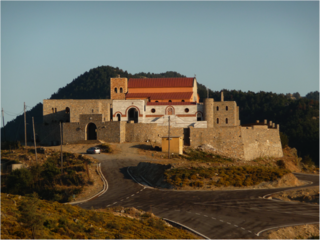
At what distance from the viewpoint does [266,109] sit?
5497 inches

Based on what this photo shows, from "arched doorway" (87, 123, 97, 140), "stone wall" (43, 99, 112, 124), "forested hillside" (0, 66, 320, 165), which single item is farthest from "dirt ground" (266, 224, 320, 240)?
"forested hillside" (0, 66, 320, 165)

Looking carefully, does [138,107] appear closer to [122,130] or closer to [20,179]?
[122,130]

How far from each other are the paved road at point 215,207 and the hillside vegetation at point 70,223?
2.92 metres

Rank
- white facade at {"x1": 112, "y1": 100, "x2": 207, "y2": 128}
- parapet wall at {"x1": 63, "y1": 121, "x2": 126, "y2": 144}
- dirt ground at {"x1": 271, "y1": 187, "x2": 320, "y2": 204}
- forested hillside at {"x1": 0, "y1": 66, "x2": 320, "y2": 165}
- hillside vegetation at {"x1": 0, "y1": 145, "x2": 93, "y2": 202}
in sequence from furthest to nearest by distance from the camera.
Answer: forested hillside at {"x1": 0, "y1": 66, "x2": 320, "y2": 165}
white facade at {"x1": 112, "y1": 100, "x2": 207, "y2": 128}
parapet wall at {"x1": 63, "y1": 121, "x2": 126, "y2": 144}
hillside vegetation at {"x1": 0, "y1": 145, "x2": 93, "y2": 202}
dirt ground at {"x1": 271, "y1": 187, "x2": 320, "y2": 204}

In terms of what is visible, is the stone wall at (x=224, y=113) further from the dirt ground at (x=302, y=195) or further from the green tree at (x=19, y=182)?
the green tree at (x=19, y=182)

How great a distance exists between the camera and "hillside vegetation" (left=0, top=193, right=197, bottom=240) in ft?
57.9

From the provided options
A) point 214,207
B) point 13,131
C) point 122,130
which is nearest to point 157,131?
point 122,130

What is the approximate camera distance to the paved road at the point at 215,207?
1029 inches

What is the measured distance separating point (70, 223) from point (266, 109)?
127117 mm

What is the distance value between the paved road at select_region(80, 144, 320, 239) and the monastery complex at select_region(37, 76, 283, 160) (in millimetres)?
18260

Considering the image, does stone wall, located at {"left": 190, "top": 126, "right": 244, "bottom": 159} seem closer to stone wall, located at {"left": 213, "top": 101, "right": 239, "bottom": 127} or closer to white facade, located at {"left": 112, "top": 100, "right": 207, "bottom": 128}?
white facade, located at {"left": 112, "top": 100, "right": 207, "bottom": 128}

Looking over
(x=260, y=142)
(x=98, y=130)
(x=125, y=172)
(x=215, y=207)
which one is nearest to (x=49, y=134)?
(x=98, y=130)

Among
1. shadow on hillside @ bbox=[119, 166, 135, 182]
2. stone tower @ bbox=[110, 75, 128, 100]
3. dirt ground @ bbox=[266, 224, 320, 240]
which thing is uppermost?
stone tower @ bbox=[110, 75, 128, 100]

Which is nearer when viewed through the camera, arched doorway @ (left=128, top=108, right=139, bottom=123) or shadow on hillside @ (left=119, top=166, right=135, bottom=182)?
shadow on hillside @ (left=119, top=166, right=135, bottom=182)
